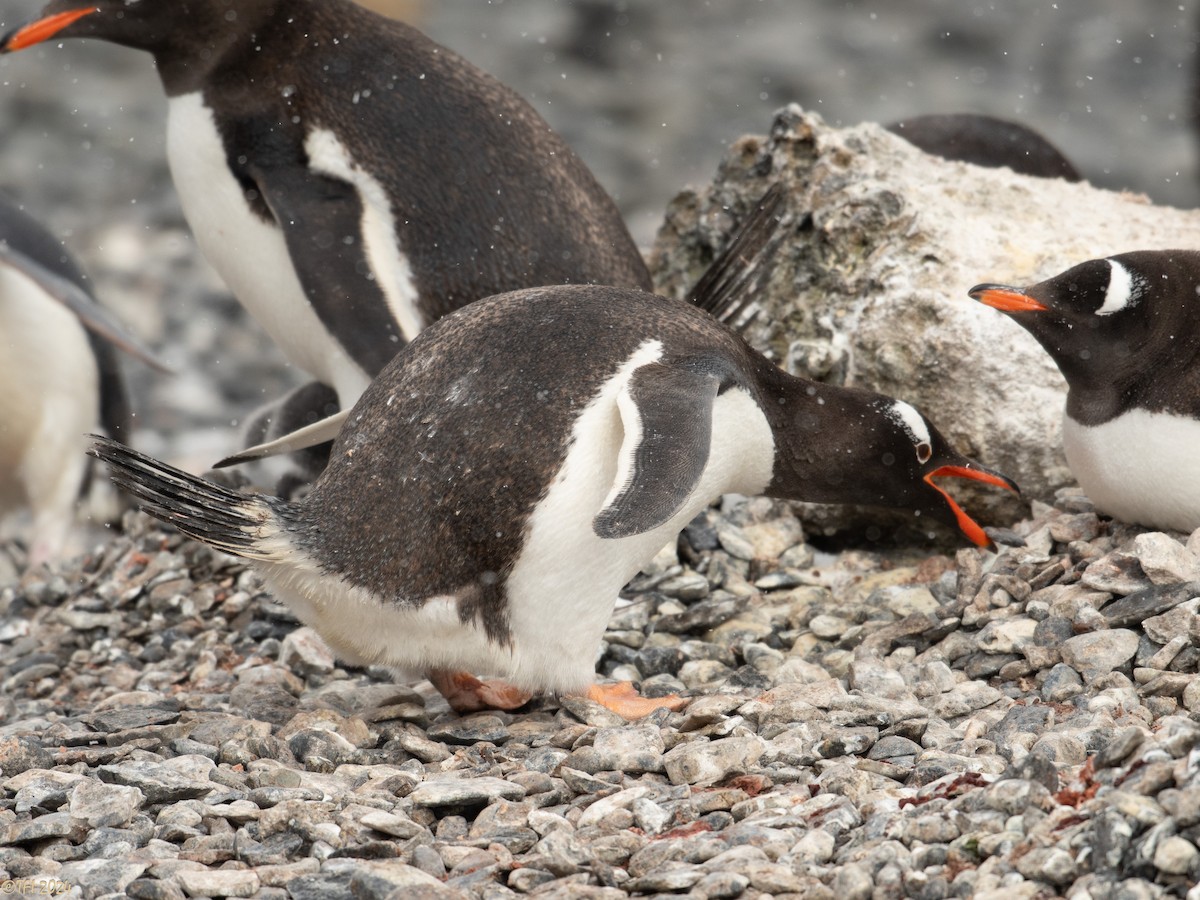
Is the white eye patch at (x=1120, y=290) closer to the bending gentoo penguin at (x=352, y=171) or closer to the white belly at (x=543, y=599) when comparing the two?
the white belly at (x=543, y=599)

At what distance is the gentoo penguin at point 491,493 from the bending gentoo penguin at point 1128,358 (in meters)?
0.73

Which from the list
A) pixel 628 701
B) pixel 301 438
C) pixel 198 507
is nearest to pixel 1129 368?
pixel 628 701

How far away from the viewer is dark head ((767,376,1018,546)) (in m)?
3.29

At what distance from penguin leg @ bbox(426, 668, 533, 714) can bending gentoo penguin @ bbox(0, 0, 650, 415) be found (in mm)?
873

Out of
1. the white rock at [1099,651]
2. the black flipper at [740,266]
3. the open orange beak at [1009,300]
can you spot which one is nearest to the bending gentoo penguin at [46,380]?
the black flipper at [740,266]

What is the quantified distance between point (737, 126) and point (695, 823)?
11.8 m

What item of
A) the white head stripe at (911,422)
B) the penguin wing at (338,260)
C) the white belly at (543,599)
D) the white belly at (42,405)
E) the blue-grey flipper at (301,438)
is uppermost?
the white belly at (42,405)

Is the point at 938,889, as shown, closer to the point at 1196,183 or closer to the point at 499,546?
the point at 499,546

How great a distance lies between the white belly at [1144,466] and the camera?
2980 millimetres

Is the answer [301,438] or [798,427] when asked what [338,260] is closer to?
[301,438]

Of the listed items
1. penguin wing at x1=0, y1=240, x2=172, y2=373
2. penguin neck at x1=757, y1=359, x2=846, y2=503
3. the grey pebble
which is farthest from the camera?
penguin wing at x1=0, y1=240, x2=172, y2=373

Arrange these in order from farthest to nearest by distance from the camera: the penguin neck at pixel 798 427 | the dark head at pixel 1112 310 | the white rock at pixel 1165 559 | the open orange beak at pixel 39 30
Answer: the open orange beak at pixel 39 30, the penguin neck at pixel 798 427, the dark head at pixel 1112 310, the white rock at pixel 1165 559

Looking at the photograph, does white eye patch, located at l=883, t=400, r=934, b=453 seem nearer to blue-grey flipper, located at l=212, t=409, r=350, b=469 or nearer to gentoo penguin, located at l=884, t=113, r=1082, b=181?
blue-grey flipper, located at l=212, t=409, r=350, b=469

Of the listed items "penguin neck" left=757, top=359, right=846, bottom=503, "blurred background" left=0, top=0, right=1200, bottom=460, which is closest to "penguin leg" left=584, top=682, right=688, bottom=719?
"penguin neck" left=757, top=359, right=846, bottom=503
